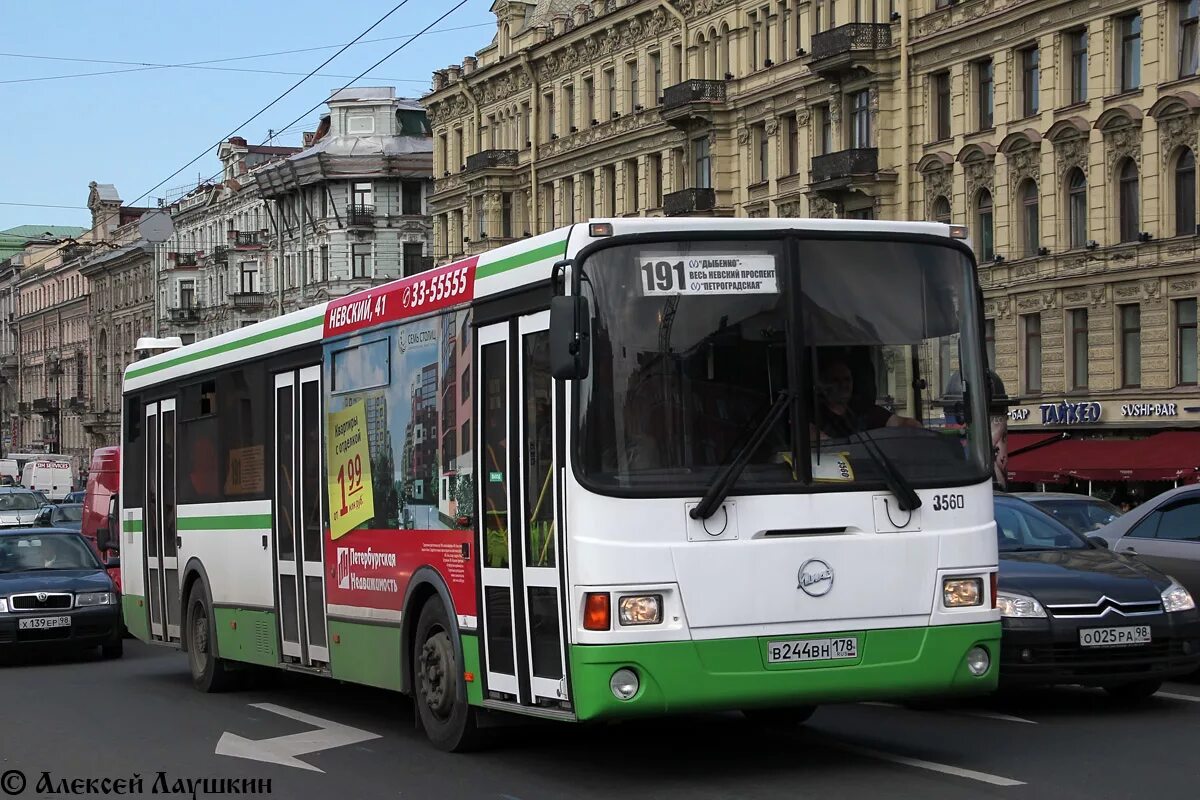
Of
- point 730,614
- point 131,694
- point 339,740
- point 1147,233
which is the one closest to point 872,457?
point 730,614

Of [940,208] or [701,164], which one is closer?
[940,208]

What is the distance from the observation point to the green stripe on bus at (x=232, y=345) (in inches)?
546

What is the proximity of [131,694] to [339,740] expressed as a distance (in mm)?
4454

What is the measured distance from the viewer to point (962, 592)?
1002cm

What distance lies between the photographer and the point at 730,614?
952 cm

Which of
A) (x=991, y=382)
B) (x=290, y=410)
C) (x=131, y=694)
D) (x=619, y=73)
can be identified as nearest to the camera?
(x=991, y=382)

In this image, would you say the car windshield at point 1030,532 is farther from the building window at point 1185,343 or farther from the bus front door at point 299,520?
the building window at point 1185,343

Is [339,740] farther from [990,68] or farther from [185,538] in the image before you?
[990,68]

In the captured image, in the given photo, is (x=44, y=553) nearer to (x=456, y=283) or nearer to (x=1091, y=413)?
(x=456, y=283)

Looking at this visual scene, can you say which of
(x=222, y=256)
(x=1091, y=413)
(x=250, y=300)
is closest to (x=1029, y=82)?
(x=1091, y=413)

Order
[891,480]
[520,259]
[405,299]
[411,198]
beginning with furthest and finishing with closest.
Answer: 1. [411,198]
2. [405,299]
3. [520,259]
4. [891,480]

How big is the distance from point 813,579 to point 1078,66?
34996 millimetres

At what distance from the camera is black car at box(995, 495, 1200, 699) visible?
12375 millimetres

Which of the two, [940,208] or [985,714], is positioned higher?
[940,208]
